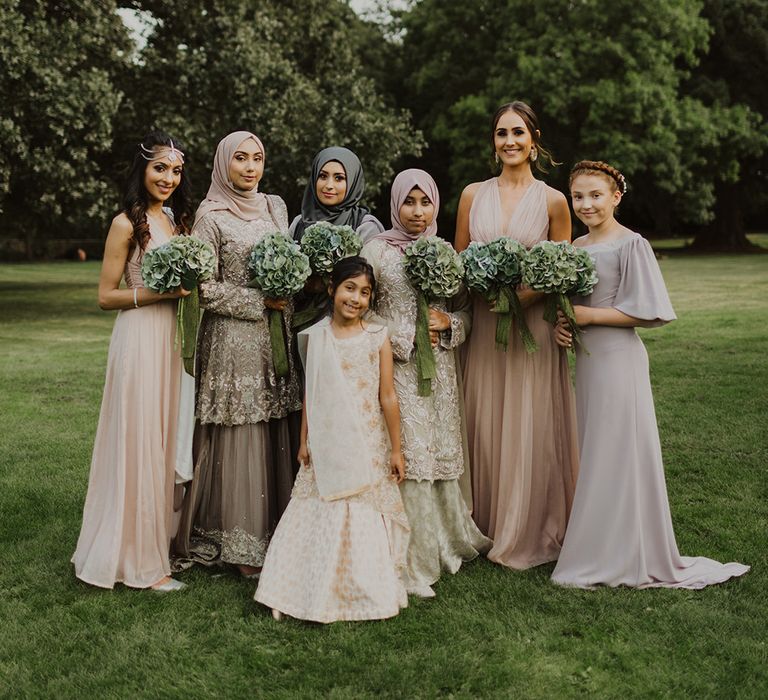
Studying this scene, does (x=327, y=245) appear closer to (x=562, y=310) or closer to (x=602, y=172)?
(x=562, y=310)

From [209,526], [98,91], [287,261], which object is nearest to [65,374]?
[98,91]

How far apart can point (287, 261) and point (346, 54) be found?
21754mm

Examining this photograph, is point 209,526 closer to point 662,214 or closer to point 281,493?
point 281,493

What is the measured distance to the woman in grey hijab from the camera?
5426 millimetres

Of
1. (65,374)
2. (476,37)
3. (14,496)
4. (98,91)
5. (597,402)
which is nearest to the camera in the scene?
(597,402)

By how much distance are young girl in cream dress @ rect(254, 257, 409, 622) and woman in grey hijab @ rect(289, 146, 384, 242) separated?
653 millimetres

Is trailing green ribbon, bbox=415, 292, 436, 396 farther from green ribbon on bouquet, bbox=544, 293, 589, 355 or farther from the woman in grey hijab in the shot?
green ribbon on bouquet, bbox=544, 293, 589, 355

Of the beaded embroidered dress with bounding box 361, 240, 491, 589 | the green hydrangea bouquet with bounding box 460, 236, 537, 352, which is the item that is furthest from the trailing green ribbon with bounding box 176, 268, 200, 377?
the green hydrangea bouquet with bounding box 460, 236, 537, 352

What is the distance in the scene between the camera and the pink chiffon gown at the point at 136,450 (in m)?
5.24

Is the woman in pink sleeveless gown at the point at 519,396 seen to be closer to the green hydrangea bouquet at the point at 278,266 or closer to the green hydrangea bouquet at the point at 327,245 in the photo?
the green hydrangea bouquet at the point at 327,245

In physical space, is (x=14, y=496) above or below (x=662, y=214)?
below

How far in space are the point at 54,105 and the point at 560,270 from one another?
47.1ft

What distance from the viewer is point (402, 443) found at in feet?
17.3

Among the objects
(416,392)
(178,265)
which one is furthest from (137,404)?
(416,392)
